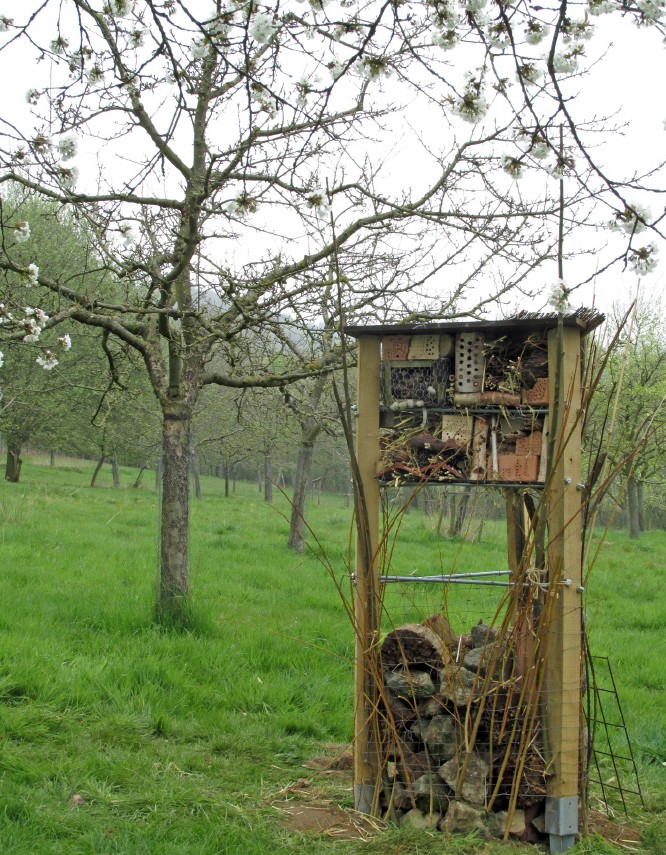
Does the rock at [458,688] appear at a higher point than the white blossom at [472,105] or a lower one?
lower

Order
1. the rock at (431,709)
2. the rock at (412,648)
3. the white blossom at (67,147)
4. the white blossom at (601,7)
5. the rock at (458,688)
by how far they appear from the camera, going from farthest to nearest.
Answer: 1. the white blossom at (67,147)
2. the rock at (412,648)
3. the rock at (431,709)
4. the rock at (458,688)
5. the white blossom at (601,7)

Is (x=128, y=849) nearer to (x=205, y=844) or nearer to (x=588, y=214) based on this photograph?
(x=205, y=844)

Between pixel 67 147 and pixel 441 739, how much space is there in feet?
14.2

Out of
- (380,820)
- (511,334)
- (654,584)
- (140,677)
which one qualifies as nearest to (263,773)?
(380,820)

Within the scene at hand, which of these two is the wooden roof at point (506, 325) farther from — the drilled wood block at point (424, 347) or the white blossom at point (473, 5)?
the white blossom at point (473, 5)

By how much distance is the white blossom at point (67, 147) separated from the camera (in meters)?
5.23

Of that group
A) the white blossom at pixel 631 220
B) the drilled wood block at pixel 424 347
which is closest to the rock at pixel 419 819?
the drilled wood block at pixel 424 347

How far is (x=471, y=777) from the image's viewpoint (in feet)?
12.8

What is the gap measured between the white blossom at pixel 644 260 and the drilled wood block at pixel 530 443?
972 millimetres

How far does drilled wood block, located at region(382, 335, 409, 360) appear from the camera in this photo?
168 inches

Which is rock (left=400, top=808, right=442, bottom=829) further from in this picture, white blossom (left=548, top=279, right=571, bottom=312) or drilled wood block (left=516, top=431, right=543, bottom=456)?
white blossom (left=548, top=279, right=571, bottom=312)

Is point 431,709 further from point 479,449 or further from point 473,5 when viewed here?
point 473,5

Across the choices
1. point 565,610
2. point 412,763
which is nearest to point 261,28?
point 565,610

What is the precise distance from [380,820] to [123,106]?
18.1 ft
